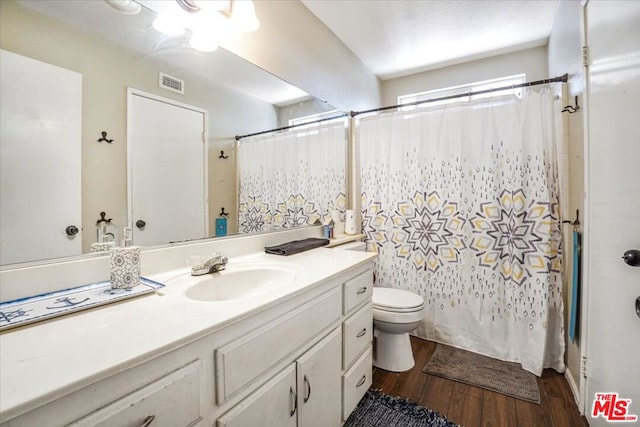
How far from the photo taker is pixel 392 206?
91.8 inches

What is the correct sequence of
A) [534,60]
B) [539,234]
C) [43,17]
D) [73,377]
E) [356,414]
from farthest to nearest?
1. [534,60]
2. [539,234]
3. [356,414]
4. [43,17]
5. [73,377]

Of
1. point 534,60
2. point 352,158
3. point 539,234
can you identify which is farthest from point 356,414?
point 534,60

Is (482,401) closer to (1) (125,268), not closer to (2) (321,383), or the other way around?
(2) (321,383)

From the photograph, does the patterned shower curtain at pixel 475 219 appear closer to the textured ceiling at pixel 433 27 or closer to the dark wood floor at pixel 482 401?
the dark wood floor at pixel 482 401

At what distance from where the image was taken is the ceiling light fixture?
3.93 ft

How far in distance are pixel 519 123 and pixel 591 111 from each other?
0.57m

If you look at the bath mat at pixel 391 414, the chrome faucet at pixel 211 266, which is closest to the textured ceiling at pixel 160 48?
the chrome faucet at pixel 211 266

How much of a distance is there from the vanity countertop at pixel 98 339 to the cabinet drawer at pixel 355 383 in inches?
26.9

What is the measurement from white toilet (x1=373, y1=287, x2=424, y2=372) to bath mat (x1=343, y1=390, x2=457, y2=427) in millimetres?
293

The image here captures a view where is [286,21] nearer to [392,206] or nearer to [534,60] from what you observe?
[392,206]

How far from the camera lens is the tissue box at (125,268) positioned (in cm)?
90

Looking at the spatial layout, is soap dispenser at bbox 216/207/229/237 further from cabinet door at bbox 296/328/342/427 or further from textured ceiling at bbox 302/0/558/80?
textured ceiling at bbox 302/0/558/80

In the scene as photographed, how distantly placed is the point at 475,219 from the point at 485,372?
1.02m

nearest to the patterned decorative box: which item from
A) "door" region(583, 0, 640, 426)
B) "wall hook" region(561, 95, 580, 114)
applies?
"door" region(583, 0, 640, 426)
